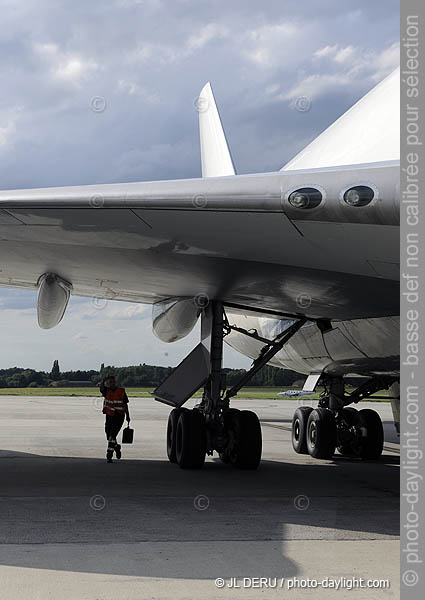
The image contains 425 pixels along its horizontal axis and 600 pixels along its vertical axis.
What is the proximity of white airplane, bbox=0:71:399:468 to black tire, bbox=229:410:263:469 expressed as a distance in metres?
0.02

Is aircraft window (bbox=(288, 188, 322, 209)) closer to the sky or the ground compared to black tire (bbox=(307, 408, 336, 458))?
closer to the sky

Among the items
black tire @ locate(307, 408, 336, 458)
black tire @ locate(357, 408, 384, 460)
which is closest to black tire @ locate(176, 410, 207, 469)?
black tire @ locate(307, 408, 336, 458)

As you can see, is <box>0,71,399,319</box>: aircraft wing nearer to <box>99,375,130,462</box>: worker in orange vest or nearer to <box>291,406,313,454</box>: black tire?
<box>99,375,130,462</box>: worker in orange vest

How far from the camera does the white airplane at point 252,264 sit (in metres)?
6.04

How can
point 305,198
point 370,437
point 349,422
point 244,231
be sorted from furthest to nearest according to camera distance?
point 349,422 < point 370,437 < point 244,231 < point 305,198

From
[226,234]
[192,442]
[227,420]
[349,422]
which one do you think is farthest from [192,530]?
[349,422]

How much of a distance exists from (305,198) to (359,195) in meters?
0.46

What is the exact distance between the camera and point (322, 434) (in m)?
13.8

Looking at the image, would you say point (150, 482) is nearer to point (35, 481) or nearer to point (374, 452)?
point (35, 481)

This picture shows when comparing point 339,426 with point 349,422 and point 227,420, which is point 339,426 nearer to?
point 349,422

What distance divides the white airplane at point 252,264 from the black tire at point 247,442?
0.06 feet

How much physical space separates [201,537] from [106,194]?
300 centimetres

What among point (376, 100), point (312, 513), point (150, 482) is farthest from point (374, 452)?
point (376, 100)

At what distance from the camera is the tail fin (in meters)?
18.3
